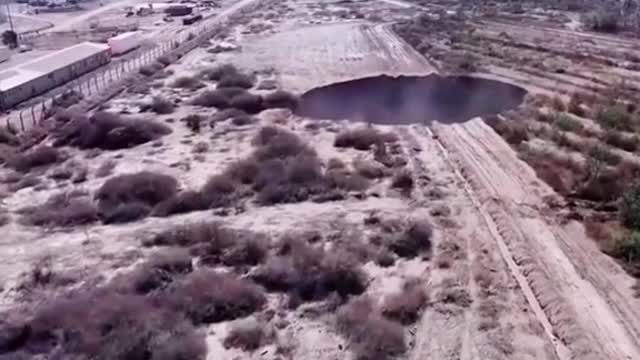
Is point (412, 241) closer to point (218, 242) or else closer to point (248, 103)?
point (218, 242)

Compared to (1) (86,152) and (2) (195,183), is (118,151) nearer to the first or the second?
(1) (86,152)

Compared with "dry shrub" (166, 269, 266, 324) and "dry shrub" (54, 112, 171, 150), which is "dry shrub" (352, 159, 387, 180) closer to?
"dry shrub" (166, 269, 266, 324)

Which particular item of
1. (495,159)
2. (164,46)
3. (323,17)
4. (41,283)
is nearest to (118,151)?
(41,283)

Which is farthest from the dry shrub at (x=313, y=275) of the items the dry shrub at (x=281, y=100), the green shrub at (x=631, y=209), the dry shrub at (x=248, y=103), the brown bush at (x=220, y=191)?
the dry shrub at (x=281, y=100)

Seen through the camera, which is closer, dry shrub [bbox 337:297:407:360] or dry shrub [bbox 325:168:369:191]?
dry shrub [bbox 337:297:407:360]

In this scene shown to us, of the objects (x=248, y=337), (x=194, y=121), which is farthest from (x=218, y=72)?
(x=248, y=337)

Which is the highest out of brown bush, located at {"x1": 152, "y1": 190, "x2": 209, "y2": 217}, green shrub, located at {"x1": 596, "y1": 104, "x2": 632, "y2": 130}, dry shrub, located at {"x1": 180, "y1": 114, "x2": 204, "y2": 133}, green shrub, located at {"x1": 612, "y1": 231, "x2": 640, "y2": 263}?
green shrub, located at {"x1": 596, "y1": 104, "x2": 632, "y2": 130}

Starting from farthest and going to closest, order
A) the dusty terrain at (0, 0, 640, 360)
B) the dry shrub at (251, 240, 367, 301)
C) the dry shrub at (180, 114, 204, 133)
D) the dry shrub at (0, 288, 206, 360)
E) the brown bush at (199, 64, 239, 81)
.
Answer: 1. the brown bush at (199, 64, 239, 81)
2. the dry shrub at (180, 114, 204, 133)
3. the dry shrub at (251, 240, 367, 301)
4. the dusty terrain at (0, 0, 640, 360)
5. the dry shrub at (0, 288, 206, 360)

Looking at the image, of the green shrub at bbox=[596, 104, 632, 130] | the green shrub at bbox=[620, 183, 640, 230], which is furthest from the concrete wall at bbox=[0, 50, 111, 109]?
the green shrub at bbox=[620, 183, 640, 230]
